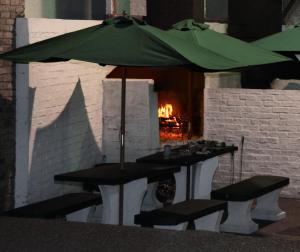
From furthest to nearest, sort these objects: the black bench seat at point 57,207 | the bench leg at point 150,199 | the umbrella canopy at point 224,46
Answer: the bench leg at point 150,199
the umbrella canopy at point 224,46
the black bench seat at point 57,207

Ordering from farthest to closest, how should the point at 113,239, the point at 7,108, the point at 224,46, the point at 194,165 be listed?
1. the point at 194,165
2. the point at 7,108
3. the point at 224,46
4. the point at 113,239

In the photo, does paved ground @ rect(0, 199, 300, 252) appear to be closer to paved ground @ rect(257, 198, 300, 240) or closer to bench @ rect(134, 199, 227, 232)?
bench @ rect(134, 199, 227, 232)

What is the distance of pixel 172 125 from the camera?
1457 cm

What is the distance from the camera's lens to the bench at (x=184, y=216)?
30.1 ft

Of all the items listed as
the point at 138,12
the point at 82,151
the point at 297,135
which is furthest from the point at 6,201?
the point at 138,12

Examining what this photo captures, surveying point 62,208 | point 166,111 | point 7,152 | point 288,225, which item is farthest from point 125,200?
point 166,111

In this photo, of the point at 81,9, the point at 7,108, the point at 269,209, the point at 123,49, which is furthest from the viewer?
the point at 81,9

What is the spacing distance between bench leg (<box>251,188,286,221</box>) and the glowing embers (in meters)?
2.28

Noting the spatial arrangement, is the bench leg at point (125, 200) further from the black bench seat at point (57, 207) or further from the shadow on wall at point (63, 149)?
the shadow on wall at point (63, 149)

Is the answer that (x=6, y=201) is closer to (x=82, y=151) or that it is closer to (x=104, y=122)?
(x=82, y=151)

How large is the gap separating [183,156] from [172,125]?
292cm

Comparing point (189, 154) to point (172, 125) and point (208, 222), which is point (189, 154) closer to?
point (208, 222)

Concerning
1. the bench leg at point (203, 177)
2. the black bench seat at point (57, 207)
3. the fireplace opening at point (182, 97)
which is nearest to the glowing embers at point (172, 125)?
the fireplace opening at point (182, 97)

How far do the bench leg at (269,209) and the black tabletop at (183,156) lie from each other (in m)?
0.89
